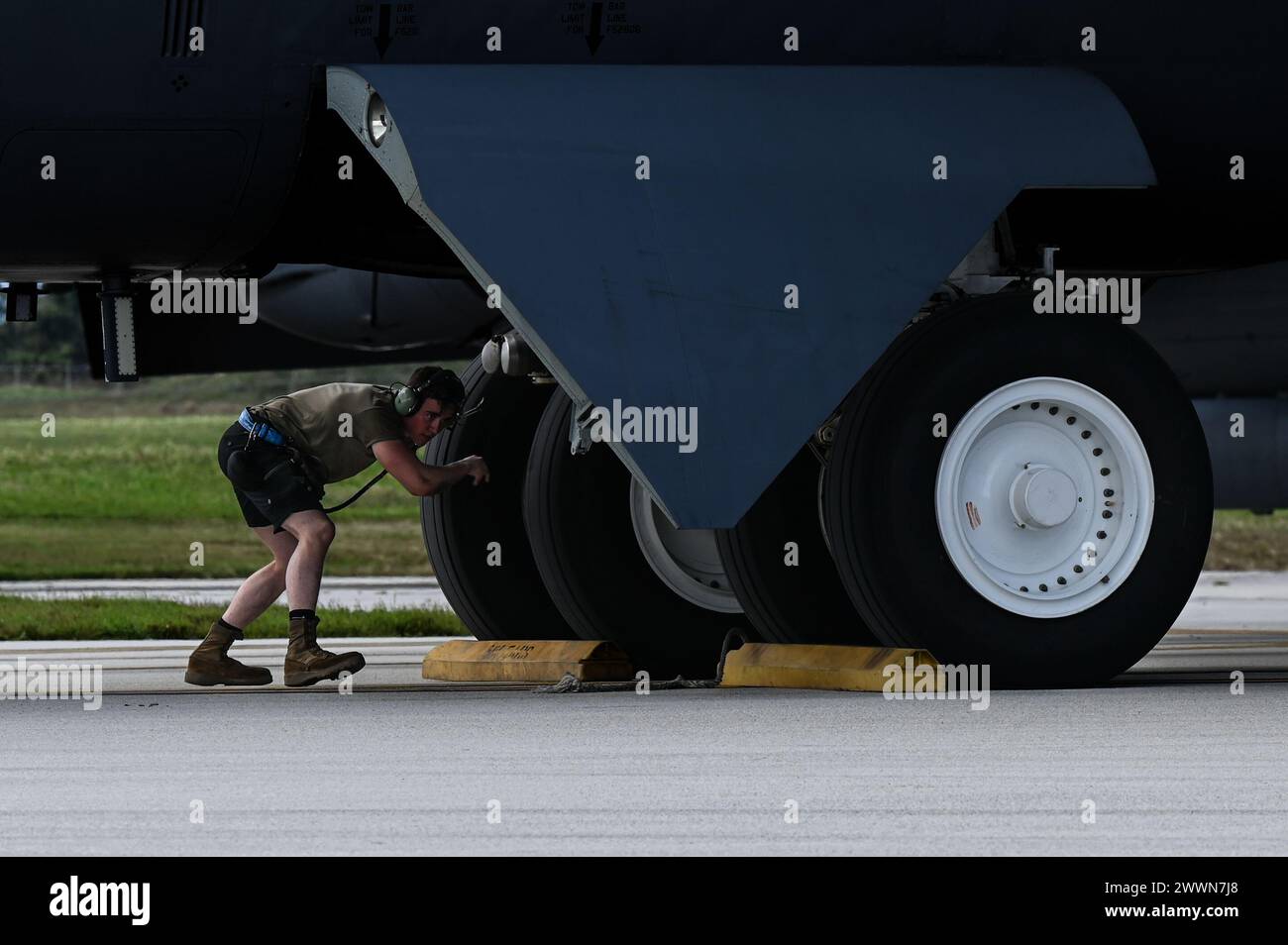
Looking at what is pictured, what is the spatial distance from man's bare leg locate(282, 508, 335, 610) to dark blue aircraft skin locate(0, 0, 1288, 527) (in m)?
→ 1.03

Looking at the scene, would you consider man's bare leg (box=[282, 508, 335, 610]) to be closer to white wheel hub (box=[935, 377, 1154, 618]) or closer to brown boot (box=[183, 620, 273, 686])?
brown boot (box=[183, 620, 273, 686])

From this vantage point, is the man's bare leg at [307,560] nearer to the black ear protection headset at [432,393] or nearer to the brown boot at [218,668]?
the brown boot at [218,668]

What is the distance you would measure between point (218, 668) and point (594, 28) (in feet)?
9.81

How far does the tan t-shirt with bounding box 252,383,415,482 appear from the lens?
32.2ft

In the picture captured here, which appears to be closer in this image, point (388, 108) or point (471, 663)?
point (388, 108)

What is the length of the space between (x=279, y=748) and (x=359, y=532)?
72.7ft

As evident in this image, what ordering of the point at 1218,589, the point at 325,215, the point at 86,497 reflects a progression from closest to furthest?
the point at 325,215 → the point at 1218,589 → the point at 86,497

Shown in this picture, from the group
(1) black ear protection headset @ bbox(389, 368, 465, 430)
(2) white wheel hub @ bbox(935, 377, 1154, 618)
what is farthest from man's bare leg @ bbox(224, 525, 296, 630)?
(2) white wheel hub @ bbox(935, 377, 1154, 618)

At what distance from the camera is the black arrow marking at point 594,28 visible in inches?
359

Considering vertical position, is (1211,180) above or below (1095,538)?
above

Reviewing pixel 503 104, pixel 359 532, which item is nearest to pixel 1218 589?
pixel 359 532

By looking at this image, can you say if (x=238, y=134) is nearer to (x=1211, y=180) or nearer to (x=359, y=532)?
(x=1211, y=180)

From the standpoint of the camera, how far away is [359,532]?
2925cm

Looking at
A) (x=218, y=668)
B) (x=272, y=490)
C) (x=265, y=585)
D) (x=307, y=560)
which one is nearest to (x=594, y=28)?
(x=272, y=490)
